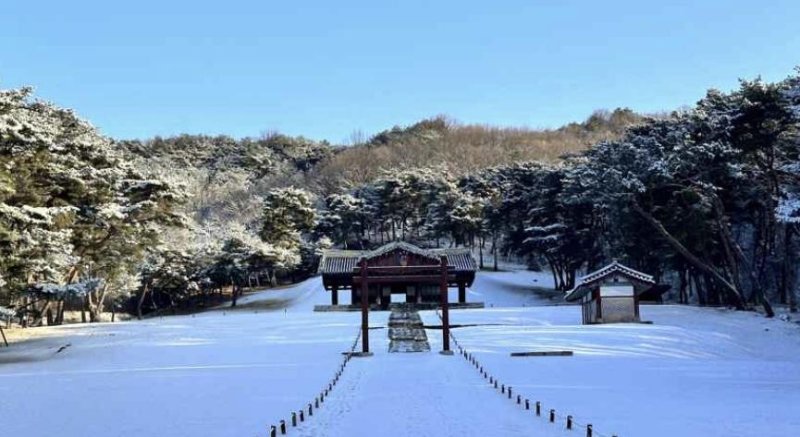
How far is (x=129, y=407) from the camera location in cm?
1344

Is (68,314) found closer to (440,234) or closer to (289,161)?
(440,234)

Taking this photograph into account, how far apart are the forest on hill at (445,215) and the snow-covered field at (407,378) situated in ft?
12.0

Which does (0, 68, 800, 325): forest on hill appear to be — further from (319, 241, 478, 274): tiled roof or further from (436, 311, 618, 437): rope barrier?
(436, 311, 618, 437): rope barrier

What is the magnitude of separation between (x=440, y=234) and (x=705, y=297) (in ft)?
69.0

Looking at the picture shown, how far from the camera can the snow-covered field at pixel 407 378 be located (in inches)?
441

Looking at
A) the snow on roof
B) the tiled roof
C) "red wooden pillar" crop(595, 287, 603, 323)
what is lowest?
"red wooden pillar" crop(595, 287, 603, 323)

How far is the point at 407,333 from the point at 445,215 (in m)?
29.1

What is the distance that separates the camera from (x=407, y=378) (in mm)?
16469

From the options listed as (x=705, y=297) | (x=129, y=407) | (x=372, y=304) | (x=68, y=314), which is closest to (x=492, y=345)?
(x=129, y=407)

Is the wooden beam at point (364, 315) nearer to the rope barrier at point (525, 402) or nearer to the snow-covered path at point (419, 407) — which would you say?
the rope barrier at point (525, 402)

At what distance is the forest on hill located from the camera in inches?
921

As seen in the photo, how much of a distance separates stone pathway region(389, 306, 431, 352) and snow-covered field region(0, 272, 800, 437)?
22.0 inches

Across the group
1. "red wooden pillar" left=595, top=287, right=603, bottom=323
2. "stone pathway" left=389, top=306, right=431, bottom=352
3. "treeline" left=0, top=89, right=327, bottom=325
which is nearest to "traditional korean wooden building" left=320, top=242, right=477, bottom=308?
"stone pathway" left=389, top=306, right=431, bottom=352

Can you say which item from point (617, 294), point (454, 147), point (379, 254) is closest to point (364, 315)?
point (617, 294)
